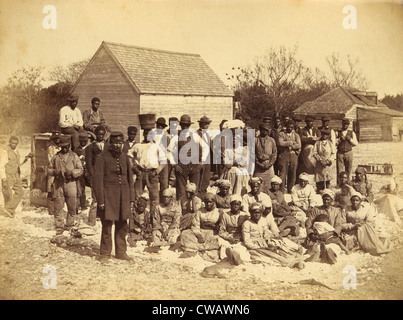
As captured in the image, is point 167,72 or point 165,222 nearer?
point 165,222

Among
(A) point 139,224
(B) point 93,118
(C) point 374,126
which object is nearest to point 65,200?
(A) point 139,224

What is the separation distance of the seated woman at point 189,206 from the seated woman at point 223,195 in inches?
11.8

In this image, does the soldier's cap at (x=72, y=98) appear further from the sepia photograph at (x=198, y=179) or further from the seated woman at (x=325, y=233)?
the seated woman at (x=325, y=233)

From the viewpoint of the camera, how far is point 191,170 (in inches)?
306

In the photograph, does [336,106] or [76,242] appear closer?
[76,242]

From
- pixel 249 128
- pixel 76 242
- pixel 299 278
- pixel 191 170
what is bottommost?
pixel 299 278

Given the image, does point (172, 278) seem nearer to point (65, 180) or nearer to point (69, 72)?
point (65, 180)

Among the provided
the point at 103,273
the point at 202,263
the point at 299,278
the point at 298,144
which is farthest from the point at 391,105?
the point at 103,273

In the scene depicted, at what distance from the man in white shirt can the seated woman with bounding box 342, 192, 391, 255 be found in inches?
187

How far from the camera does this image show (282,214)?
24.1 feet

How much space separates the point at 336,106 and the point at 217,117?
231 cm

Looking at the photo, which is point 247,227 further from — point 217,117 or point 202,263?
point 217,117

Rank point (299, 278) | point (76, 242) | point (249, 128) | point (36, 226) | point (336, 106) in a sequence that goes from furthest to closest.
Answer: point (336, 106) < point (249, 128) < point (36, 226) < point (76, 242) < point (299, 278)

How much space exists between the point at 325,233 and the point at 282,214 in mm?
741
